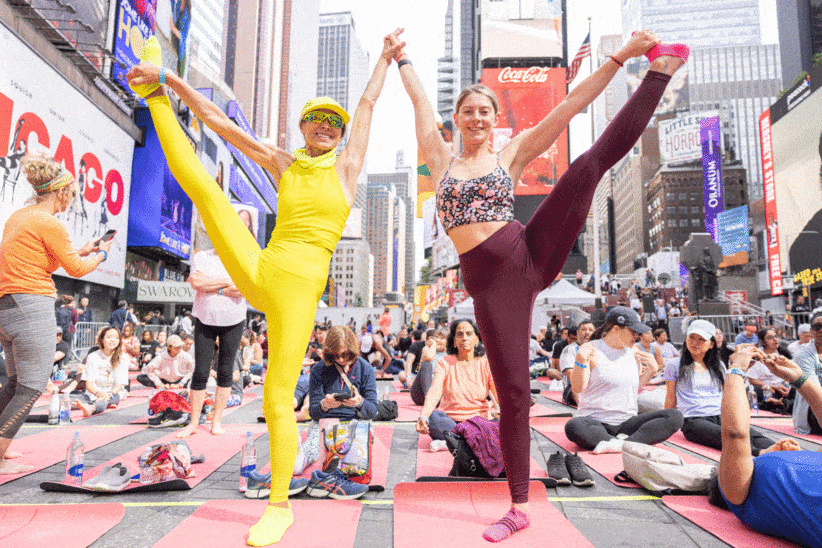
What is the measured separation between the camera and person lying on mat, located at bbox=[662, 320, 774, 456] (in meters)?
4.55

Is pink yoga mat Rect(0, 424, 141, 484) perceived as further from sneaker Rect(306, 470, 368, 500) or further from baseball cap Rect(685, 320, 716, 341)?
baseball cap Rect(685, 320, 716, 341)

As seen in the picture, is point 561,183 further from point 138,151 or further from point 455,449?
point 138,151

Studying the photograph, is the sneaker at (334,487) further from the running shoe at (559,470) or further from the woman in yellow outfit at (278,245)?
the running shoe at (559,470)

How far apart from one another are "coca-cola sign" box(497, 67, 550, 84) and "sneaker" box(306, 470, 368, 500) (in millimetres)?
34014

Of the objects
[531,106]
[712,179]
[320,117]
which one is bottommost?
[320,117]

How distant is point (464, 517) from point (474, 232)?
1479 mm

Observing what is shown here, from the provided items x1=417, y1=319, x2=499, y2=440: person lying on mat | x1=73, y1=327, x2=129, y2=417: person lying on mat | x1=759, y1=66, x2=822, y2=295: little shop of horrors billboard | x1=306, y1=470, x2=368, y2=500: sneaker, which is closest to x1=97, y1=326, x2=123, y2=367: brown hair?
x1=73, y1=327, x2=129, y2=417: person lying on mat

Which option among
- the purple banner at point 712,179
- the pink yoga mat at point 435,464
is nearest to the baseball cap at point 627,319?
the pink yoga mat at point 435,464

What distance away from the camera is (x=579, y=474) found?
125 inches

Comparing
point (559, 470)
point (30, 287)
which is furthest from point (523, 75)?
point (30, 287)

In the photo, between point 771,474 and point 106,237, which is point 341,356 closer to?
point 106,237

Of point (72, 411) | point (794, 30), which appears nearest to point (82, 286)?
point (72, 411)

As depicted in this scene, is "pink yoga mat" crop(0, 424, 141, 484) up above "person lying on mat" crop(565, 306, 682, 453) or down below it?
below

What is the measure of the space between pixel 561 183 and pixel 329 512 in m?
2.06
